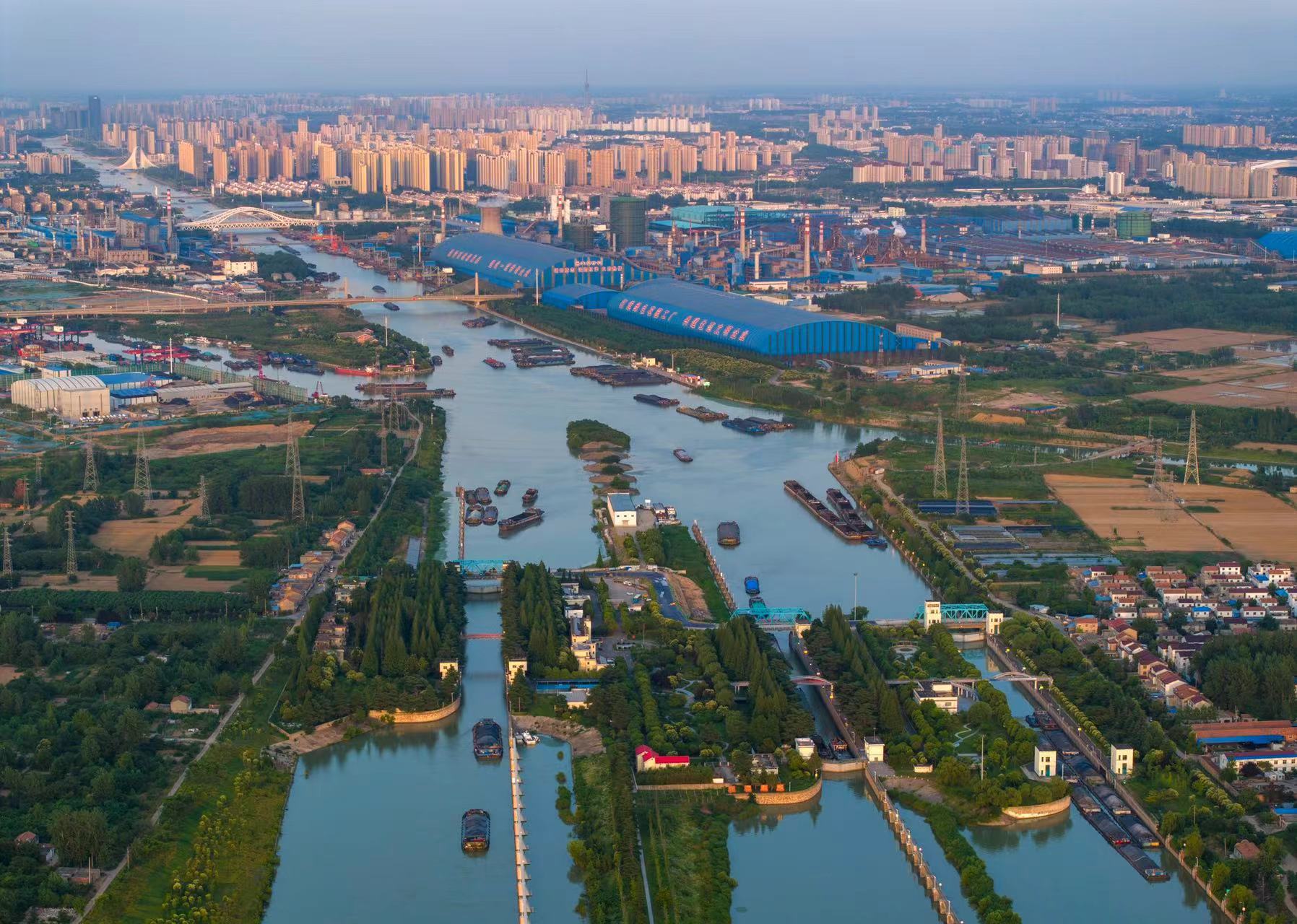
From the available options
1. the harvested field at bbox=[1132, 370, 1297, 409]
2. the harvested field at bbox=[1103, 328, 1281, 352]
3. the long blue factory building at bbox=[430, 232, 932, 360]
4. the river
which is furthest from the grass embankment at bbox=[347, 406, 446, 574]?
the harvested field at bbox=[1103, 328, 1281, 352]

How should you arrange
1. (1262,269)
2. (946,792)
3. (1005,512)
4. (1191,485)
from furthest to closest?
(1262,269) < (1191,485) < (1005,512) < (946,792)

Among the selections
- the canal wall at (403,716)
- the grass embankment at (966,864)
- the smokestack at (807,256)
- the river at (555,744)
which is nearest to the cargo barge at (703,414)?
the river at (555,744)

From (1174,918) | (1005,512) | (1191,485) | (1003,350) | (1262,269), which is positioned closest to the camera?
(1174,918)

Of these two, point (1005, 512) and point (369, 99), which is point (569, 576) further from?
point (369, 99)

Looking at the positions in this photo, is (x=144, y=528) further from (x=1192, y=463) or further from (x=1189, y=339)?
(x=1189, y=339)

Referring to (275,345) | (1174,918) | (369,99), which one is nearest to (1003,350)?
(275,345)

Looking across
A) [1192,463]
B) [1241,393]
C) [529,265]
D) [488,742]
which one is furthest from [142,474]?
[529,265]

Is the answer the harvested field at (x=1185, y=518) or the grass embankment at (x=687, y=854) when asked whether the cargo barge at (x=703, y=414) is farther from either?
the grass embankment at (x=687, y=854)
